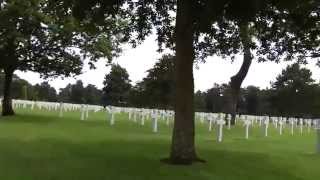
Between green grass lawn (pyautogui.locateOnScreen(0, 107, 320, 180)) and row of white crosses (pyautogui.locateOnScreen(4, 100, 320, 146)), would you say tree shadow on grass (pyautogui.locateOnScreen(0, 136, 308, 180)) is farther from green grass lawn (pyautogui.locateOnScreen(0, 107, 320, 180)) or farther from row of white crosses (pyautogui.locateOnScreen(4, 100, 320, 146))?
row of white crosses (pyautogui.locateOnScreen(4, 100, 320, 146))

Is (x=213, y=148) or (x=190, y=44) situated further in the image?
(x=213, y=148)

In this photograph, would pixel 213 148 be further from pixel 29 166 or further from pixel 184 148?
pixel 29 166

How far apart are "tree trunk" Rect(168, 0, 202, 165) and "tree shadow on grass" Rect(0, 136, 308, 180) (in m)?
0.61

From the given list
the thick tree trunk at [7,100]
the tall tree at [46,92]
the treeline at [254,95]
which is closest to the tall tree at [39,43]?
the thick tree trunk at [7,100]

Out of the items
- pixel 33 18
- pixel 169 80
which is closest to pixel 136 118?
pixel 33 18

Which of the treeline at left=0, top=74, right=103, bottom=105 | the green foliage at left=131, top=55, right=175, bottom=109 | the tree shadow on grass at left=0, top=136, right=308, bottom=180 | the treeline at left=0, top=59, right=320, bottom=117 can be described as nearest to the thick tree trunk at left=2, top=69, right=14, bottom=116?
the green foliage at left=131, top=55, right=175, bottom=109

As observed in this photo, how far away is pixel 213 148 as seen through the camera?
1992cm

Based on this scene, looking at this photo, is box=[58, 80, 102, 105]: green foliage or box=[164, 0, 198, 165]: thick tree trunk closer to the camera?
box=[164, 0, 198, 165]: thick tree trunk

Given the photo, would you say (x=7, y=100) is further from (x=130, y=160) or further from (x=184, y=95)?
(x=184, y=95)

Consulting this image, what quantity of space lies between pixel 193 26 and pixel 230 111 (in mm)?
28522

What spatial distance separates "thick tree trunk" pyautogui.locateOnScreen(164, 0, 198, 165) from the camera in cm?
1548

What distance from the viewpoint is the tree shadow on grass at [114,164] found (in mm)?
13102

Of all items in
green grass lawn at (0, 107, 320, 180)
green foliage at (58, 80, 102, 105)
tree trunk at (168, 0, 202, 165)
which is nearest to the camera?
green grass lawn at (0, 107, 320, 180)

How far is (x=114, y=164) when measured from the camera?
48.4 feet
